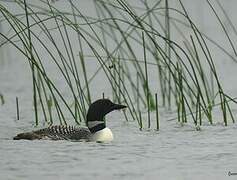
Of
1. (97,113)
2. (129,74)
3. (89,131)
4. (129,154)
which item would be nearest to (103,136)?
→ (89,131)

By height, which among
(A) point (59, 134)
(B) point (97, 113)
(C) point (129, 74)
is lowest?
(A) point (59, 134)

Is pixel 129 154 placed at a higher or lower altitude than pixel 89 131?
lower

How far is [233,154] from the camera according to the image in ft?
14.3

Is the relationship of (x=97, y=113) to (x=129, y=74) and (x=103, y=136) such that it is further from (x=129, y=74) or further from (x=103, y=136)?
(x=129, y=74)

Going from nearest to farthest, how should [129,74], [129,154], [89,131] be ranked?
[129,154], [89,131], [129,74]

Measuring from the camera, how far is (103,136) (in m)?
5.34

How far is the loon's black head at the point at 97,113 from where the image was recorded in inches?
222

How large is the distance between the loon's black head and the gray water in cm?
16

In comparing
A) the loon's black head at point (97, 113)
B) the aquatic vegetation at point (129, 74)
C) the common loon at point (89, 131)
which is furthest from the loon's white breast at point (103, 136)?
the aquatic vegetation at point (129, 74)

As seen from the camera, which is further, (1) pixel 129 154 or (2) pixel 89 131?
(2) pixel 89 131

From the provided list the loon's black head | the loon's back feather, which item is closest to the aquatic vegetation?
the loon's black head

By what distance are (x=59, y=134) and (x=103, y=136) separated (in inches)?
12.7

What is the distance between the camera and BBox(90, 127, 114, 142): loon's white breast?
5.28 meters

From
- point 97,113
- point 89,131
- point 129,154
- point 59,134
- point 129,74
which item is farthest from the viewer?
point 129,74
